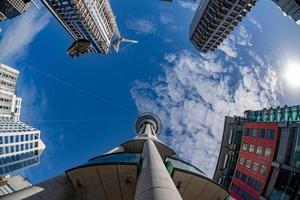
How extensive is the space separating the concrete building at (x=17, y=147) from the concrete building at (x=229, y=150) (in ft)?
215

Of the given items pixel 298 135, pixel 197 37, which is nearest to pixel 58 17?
pixel 197 37

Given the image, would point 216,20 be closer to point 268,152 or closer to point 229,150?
point 229,150

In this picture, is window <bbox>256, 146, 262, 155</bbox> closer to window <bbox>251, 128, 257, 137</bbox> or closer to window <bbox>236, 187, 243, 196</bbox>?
window <bbox>251, 128, 257, 137</bbox>

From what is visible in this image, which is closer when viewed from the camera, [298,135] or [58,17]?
[298,135]

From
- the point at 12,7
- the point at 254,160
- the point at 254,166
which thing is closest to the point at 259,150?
the point at 254,160

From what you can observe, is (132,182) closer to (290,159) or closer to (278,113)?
(290,159)

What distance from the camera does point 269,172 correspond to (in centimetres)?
5009

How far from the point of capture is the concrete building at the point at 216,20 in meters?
99.4

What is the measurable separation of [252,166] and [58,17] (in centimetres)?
9466

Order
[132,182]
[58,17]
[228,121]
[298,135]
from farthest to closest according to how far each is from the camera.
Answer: [58,17] → [228,121] → [298,135] → [132,182]

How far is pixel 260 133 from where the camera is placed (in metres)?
57.2

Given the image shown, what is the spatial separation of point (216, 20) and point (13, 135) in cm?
8134

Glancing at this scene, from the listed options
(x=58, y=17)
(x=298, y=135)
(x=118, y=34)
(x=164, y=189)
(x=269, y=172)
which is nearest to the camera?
(x=164, y=189)

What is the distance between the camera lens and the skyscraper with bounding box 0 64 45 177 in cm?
9325
